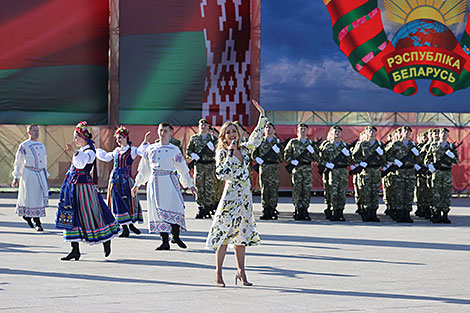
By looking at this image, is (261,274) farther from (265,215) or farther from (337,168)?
(337,168)

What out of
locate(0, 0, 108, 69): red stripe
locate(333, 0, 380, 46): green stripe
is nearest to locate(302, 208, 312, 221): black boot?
locate(333, 0, 380, 46): green stripe

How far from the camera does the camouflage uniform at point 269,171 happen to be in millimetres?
14727

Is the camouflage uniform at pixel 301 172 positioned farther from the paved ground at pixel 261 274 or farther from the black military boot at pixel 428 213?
the black military boot at pixel 428 213

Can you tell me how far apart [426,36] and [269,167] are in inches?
383

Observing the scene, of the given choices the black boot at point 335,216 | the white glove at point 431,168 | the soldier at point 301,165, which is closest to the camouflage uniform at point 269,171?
the soldier at point 301,165

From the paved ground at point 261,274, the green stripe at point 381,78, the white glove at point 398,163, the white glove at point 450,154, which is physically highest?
the green stripe at point 381,78

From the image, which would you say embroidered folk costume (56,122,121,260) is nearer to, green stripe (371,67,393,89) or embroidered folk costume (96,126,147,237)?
embroidered folk costume (96,126,147,237)

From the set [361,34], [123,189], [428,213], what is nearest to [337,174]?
[428,213]

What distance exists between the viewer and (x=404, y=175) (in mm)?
14562

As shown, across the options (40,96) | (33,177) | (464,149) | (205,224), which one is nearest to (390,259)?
(205,224)

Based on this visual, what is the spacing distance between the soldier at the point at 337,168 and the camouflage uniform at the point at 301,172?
0.26 metres

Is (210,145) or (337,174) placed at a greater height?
(210,145)

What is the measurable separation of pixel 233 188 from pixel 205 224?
642 cm

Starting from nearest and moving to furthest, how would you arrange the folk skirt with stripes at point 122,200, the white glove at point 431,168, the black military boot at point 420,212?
1. the folk skirt with stripes at point 122,200
2. the white glove at point 431,168
3. the black military boot at point 420,212
